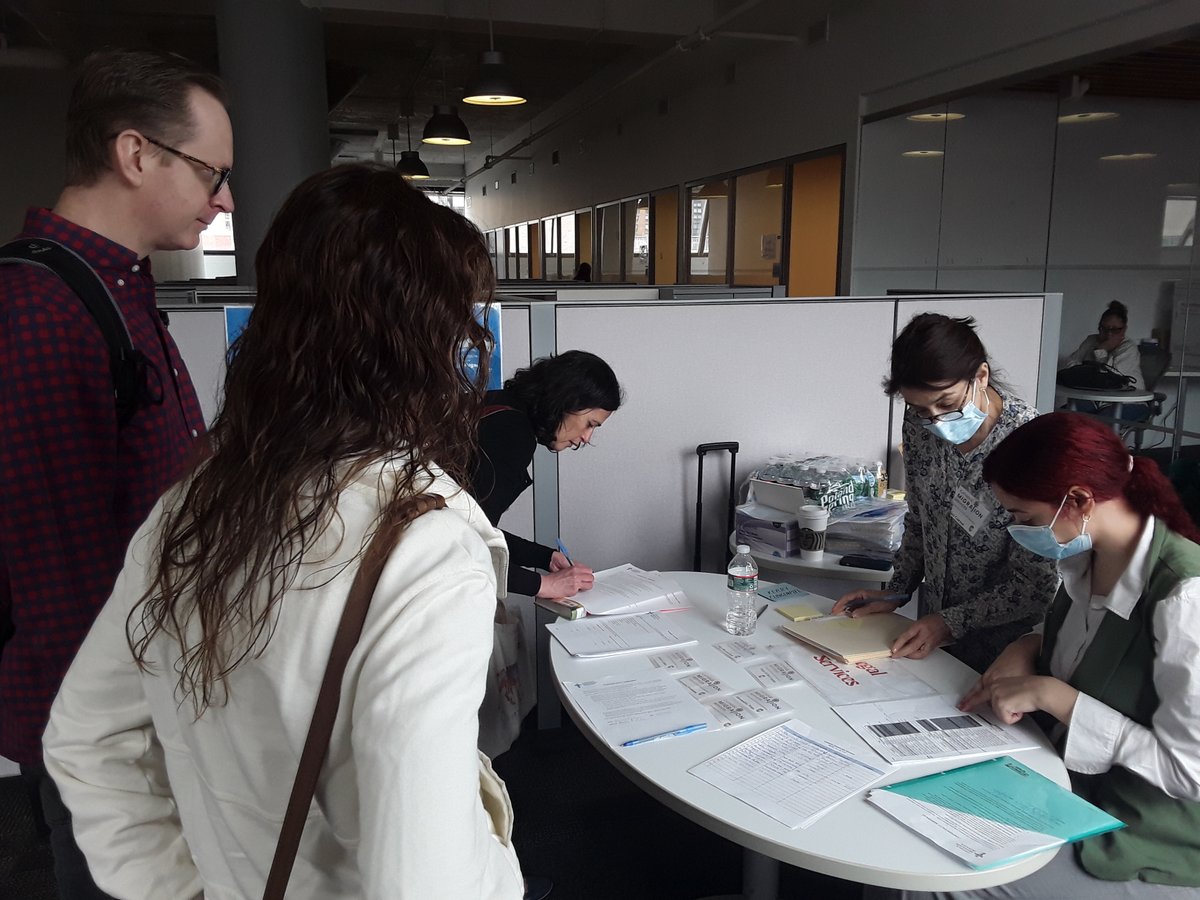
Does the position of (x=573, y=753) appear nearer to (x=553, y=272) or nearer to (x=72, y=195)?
(x=72, y=195)

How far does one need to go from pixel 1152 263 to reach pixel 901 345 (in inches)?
147

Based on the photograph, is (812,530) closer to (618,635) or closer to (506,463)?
(618,635)

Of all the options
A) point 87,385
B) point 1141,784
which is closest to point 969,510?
point 1141,784

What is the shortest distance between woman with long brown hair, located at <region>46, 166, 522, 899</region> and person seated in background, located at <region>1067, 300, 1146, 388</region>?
16.6 feet

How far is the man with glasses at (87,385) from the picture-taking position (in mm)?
1040

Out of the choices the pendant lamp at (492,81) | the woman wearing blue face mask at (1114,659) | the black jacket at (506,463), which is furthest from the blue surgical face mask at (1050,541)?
the pendant lamp at (492,81)

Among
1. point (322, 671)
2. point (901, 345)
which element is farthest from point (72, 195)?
point (901, 345)

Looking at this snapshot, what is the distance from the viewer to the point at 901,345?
1.88 m

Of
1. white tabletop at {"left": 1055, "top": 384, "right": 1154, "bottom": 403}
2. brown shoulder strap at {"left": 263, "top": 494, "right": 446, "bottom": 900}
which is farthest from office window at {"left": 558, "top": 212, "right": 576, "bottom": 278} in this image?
brown shoulder strap at {"left": 263, "top": 494, "right": 446, "bottom": 900}

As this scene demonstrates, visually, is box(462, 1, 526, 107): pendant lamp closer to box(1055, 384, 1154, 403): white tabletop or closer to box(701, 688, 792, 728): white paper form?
box(1055, 384, 1154, 403): white tabletop

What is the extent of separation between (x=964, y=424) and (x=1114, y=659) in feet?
2.03

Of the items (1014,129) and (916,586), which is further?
(1014,129)

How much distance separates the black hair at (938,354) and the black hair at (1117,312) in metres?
3.67

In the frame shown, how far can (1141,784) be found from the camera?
1309mm
